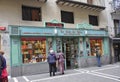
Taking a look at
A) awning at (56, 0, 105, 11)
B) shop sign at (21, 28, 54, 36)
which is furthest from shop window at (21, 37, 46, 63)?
awning at (56, 0, 105, 11)

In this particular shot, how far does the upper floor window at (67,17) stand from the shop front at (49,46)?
3.52ft

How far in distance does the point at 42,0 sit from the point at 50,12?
46.1 inches

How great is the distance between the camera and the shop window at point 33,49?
516 inches

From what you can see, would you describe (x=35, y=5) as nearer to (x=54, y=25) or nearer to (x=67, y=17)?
(x=54, y=25)

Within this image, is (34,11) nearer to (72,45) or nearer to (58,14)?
(58,14)

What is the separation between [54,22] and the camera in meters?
14.6

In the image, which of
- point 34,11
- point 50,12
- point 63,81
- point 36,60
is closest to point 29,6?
point 34,11

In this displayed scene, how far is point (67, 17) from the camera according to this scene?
1571cm

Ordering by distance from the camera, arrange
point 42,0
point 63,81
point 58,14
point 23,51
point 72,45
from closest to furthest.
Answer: point 63,81 < point 23,51 < point 42,0 < point 58,14 < point 72,45

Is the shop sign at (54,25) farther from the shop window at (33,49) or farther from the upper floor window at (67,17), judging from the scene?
the shop window at (33,49)

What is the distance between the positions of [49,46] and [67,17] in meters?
3.21

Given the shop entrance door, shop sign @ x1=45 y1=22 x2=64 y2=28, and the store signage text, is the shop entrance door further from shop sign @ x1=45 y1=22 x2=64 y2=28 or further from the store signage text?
shop sign @ x1=45 y1=22 x2=64 y2=28

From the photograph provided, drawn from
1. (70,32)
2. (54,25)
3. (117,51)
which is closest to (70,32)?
(70,32)

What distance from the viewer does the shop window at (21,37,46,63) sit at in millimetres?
13117
